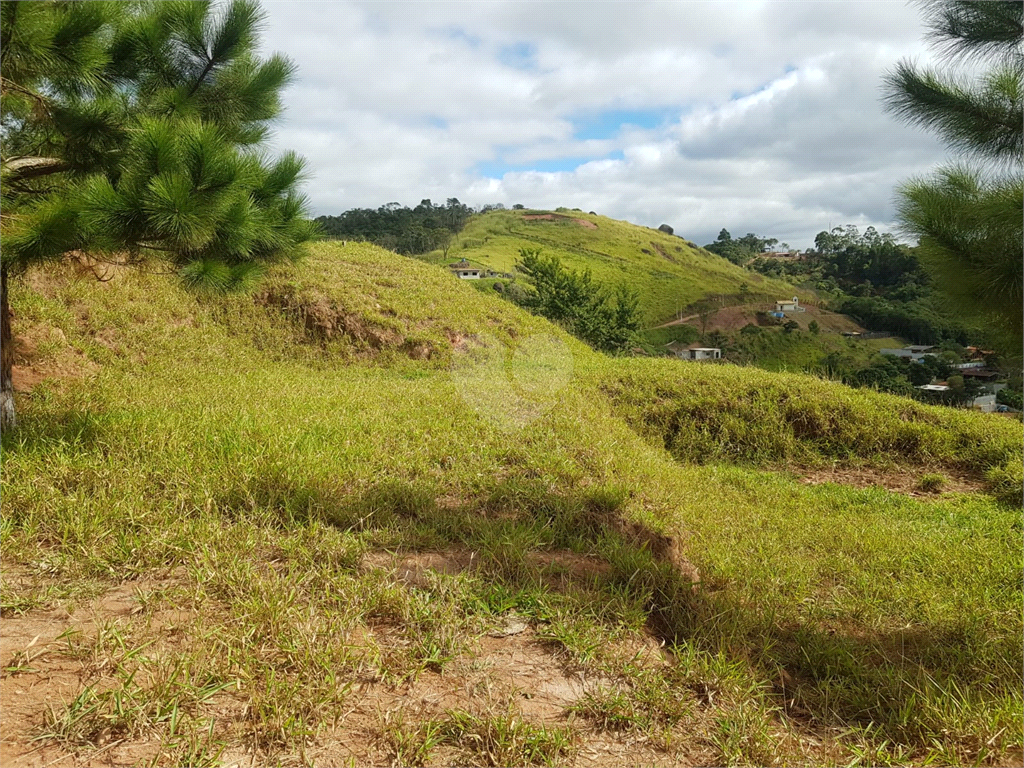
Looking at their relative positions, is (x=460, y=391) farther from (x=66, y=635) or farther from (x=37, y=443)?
(x=66, y=635)

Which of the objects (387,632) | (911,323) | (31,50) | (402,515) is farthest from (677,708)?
(911,323)

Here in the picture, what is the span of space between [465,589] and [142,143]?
2.70 m

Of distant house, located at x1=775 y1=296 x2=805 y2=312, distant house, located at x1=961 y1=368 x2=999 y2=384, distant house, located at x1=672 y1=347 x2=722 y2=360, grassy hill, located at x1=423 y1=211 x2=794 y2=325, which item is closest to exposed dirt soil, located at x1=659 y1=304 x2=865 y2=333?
distant house, located at x1=775 y1=296 x2=805 y2=312

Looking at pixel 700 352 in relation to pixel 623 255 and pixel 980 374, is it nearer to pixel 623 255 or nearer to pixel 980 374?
pixel 980 374

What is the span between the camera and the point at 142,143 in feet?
10.2

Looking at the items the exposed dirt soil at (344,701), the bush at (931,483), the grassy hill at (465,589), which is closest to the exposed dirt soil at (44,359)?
the grassy hill at (465,589)

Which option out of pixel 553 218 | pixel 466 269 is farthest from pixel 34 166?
pixel 553 218

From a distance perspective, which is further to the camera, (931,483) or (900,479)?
(900,479)

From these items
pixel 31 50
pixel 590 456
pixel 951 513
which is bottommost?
pixel 951 513

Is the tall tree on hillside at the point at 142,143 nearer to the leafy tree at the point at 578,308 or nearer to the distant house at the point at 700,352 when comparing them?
the leafy tree at the point at 578,308

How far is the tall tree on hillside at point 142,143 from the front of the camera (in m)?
3.13

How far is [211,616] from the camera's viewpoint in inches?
84.9

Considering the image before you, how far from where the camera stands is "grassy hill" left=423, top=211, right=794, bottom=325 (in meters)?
40.3

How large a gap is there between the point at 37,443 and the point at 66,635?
2074 mm
